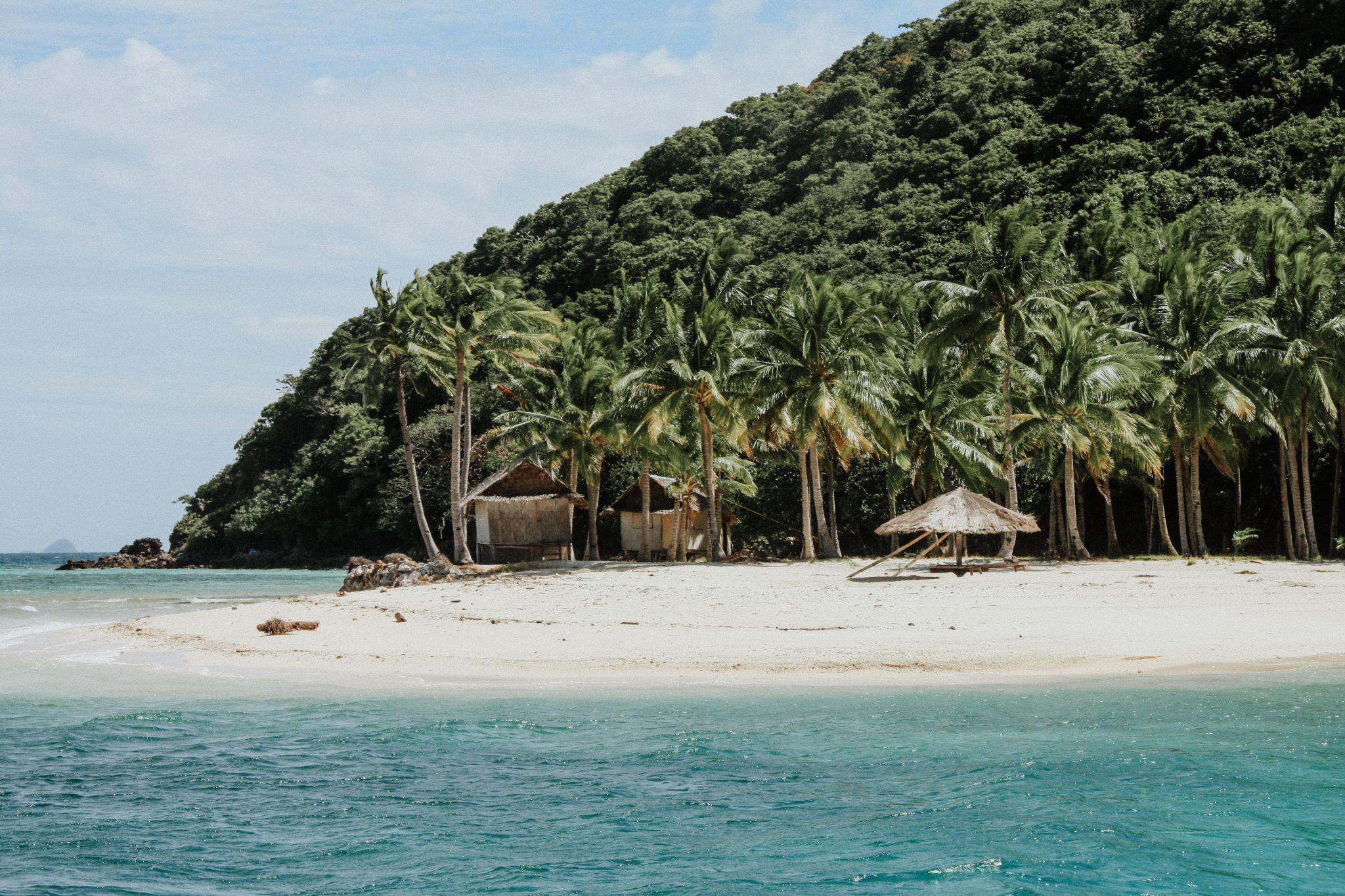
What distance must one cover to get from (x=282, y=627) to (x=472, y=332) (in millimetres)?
17134

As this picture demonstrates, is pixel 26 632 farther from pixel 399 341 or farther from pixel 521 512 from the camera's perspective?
pixel 521 512

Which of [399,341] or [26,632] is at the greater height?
[399,341]

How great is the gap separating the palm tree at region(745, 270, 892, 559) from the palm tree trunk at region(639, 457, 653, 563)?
21.4 feet

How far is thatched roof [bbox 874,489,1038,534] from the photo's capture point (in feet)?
73.7

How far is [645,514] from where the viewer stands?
37.0 m

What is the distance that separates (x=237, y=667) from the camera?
47.1ft

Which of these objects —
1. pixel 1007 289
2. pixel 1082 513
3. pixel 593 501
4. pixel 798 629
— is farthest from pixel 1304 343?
pixel 593 501

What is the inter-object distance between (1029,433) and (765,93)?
6181cm

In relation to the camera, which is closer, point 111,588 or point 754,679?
point 754,679

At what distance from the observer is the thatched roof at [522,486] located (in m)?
36.3

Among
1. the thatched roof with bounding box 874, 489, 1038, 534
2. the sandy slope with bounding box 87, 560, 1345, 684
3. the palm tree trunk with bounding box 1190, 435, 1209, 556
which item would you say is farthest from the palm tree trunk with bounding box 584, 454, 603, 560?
the palm tree trunk with bounding box 1190, 435, 1209, 556

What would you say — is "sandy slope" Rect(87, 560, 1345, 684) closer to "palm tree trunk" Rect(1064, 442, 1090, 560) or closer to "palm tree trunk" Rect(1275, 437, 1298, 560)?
"palm tree trunk" Rect(1064, 442, 1090, 560)

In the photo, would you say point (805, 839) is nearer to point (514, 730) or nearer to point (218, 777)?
point (514, 730)

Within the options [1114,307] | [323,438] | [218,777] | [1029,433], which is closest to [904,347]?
[1114,307]
